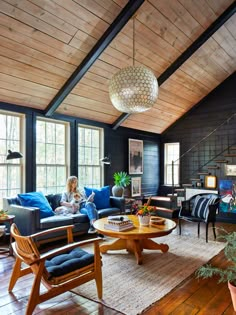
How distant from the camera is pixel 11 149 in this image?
14.8ft

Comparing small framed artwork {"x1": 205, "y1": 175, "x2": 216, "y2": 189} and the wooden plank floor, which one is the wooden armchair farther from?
small framed artwork {"x1": 205, "y1": 175, "x2": 216, "y2": 189}

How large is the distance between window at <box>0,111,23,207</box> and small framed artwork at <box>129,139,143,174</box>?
3.14 meters

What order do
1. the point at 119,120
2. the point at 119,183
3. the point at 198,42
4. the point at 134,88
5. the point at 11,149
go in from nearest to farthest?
A: 1. the point at 134,88
2. the point at 11,149
3. the point at 198,42
4. the point at 119,183
5. the point at 119,120

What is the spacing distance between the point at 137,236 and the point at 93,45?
119 inches

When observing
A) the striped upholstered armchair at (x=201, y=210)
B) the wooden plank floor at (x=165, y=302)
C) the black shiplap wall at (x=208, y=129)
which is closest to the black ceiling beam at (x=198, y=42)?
the black shiplap wall at (x=208, y=129)

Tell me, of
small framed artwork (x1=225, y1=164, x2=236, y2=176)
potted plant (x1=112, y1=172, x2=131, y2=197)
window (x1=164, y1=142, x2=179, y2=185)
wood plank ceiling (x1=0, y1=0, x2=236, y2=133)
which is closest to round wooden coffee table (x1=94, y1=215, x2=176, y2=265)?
potted plant (x1=112, y1=172, x2=131, y2=197)

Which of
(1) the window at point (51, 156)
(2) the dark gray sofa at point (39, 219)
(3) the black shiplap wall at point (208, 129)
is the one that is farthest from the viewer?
(3) the black shiplap wall at point (208, 129)

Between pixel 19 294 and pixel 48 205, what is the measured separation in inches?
76.7

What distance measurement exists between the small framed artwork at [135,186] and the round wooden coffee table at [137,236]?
9.49 ft

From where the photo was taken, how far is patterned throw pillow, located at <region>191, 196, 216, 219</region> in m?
4.58

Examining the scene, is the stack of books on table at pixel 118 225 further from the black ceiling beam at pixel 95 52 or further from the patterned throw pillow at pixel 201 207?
the black ceiling beam at pixel 95 52

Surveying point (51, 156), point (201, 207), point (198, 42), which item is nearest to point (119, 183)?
point (51, 156)

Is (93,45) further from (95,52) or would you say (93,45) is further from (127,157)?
(127,157)

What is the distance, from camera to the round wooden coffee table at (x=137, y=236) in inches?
124
